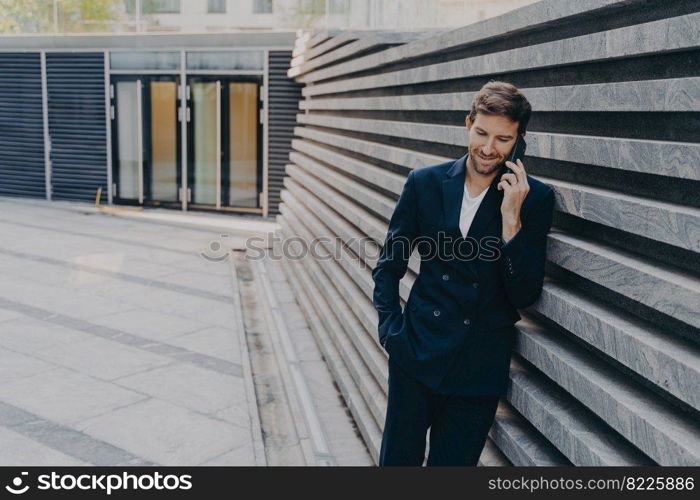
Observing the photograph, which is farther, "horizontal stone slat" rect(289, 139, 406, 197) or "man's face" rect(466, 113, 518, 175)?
"horizontal stone slat" rect(289, 139, 406, 197)

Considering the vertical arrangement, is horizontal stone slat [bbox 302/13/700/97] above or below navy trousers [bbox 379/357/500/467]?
above

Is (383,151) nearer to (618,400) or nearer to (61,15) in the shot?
(618,400)

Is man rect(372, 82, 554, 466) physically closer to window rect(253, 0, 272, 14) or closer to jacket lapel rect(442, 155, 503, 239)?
jacket lapel rect(442, 155, 503, 239)

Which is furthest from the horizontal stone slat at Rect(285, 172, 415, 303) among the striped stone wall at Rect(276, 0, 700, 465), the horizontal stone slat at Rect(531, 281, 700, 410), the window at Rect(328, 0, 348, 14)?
the window at Rect(328, 0, 348, 14)

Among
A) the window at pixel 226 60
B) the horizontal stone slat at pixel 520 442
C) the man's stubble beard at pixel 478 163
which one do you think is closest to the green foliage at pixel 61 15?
the window at pixel 226 60

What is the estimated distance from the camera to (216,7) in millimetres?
14734

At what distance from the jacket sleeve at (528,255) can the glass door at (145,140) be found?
45.1 feet

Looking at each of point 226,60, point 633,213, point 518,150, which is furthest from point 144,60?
point 633,213

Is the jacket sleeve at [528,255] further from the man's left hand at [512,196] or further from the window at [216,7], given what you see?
the window at [216,7]

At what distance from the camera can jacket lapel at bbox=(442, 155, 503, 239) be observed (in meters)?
2.90

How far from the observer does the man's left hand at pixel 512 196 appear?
2.75 metres

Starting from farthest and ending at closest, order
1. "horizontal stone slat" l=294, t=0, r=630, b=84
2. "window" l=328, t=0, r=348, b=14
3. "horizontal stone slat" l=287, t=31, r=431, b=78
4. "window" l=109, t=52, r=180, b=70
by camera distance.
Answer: "window" l=109, t=52, r=180, b=70, "window" l=328, t=0, r=348, b=14, "horizontal stone slat" l=287, t=31, r=431, b=78, "horizontal stone slat" l=294, t=0, r=630, b=84

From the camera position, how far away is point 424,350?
117 inches

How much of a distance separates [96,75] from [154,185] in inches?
99.1
